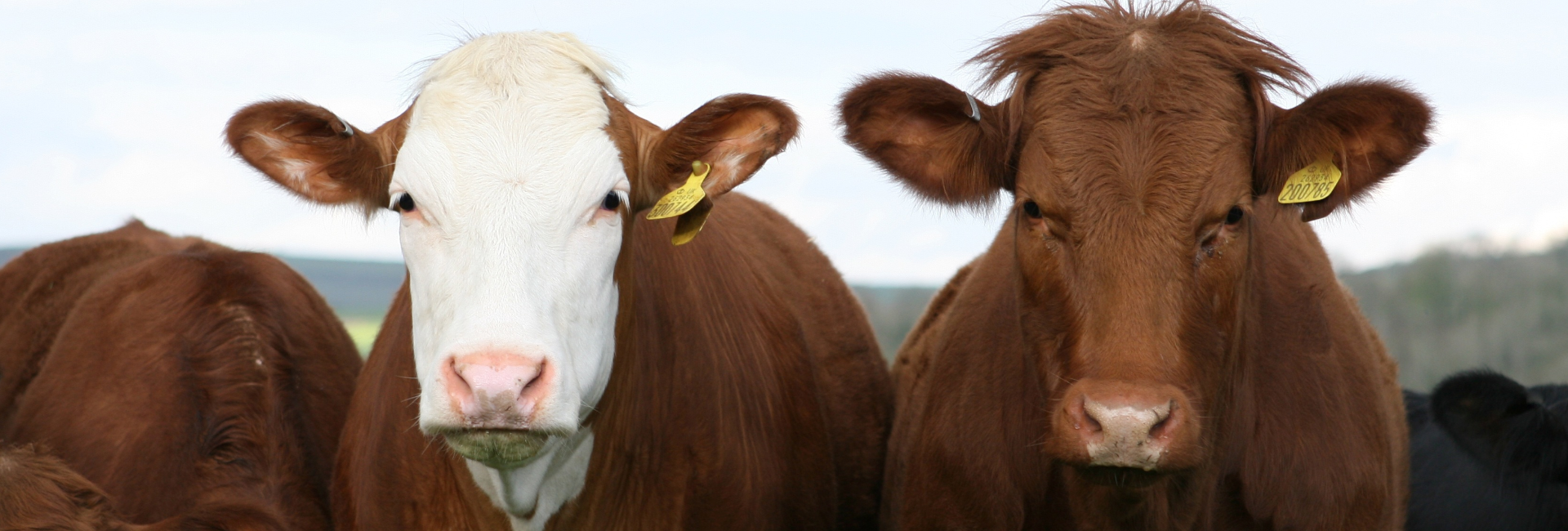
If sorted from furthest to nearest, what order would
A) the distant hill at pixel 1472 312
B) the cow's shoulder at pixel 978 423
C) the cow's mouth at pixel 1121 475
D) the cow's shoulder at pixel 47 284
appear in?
the distant hill at pixel 1472 312 → the cow's shoulder at pixel 47 284 → the cow's shoulder at pixel 978 423 → the cow's mouth at pixel 1121 475

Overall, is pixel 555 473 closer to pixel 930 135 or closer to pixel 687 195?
pixel 687 195

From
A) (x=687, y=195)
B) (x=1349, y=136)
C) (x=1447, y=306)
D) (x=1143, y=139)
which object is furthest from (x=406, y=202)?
(x=1447, y=306)

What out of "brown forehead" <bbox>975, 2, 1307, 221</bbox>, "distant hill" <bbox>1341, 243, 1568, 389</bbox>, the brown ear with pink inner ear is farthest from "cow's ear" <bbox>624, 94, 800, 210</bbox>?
"distant hill" <bbox>1341, 243, 1568, 389</bbox>

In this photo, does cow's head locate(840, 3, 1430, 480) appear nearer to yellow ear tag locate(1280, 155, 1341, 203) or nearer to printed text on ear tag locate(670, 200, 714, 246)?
yellow ear tag locate(1280, 155, 1341, 203)

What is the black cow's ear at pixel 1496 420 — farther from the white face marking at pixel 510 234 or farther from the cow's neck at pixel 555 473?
the white face marking at pixel 510 234

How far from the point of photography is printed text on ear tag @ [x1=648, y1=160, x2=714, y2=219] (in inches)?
166

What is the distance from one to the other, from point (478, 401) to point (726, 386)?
152 centimetres

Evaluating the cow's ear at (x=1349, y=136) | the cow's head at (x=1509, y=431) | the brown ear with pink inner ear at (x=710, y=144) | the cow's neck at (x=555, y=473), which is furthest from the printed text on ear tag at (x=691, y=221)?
the cow's head at (x=1509, y=431)

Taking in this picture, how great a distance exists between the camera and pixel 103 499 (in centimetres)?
416

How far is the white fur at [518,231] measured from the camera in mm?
3555

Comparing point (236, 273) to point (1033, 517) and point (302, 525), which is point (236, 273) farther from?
point (1033, 517)

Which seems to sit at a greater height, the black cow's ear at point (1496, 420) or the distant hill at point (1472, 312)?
the black cow's ear at point (1496, 420)

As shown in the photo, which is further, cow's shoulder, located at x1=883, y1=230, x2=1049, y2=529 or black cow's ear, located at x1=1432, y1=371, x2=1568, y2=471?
black cow's ear, located at x1=1432, y1=371, x2=1568, y2=471

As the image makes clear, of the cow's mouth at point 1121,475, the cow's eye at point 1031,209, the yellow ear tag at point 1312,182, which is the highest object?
the yellow ear tag at point 1312,182
